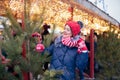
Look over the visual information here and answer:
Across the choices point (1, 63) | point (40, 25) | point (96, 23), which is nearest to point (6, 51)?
point (1, 63)

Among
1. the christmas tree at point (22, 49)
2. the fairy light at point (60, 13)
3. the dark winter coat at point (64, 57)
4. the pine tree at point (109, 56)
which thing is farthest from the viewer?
the pine tree at point (109, 56)

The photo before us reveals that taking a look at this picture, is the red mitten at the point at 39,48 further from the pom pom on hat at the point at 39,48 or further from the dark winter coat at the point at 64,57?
the dark winter coat at the point at 64,57

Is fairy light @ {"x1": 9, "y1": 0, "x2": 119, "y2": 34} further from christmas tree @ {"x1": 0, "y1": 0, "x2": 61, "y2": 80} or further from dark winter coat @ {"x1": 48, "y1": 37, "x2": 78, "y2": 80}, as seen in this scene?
christmas tree @ {"x1": 0, "y1": 0, "x2": 61, "y2": 80}

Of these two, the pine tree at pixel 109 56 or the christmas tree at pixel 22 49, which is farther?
the pine tree at pixel 109 56

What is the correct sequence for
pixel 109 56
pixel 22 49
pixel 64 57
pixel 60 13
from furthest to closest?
1. pixel 60 13
2. pixel 109 56
3. pixel 64 57
4. pixel 22 49

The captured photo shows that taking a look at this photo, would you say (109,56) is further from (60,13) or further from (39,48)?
(39,48)

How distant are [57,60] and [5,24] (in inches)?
52.9

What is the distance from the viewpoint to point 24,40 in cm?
461

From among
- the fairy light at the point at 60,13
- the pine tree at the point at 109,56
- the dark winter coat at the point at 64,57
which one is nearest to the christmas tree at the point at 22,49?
the dark winter coat at the point at 64,57

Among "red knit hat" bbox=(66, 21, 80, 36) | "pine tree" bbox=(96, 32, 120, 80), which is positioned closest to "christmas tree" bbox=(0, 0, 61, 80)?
"red knit hat" bbox=(66, 21, 80, 36)

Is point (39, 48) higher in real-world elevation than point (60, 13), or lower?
lower

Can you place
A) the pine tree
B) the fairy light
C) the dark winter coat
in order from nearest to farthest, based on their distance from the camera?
the dark winter coat → the fairy light → the pine tree

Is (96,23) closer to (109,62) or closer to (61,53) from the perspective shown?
(109,62)

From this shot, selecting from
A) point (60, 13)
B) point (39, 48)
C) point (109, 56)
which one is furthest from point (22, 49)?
point (60, 13)
